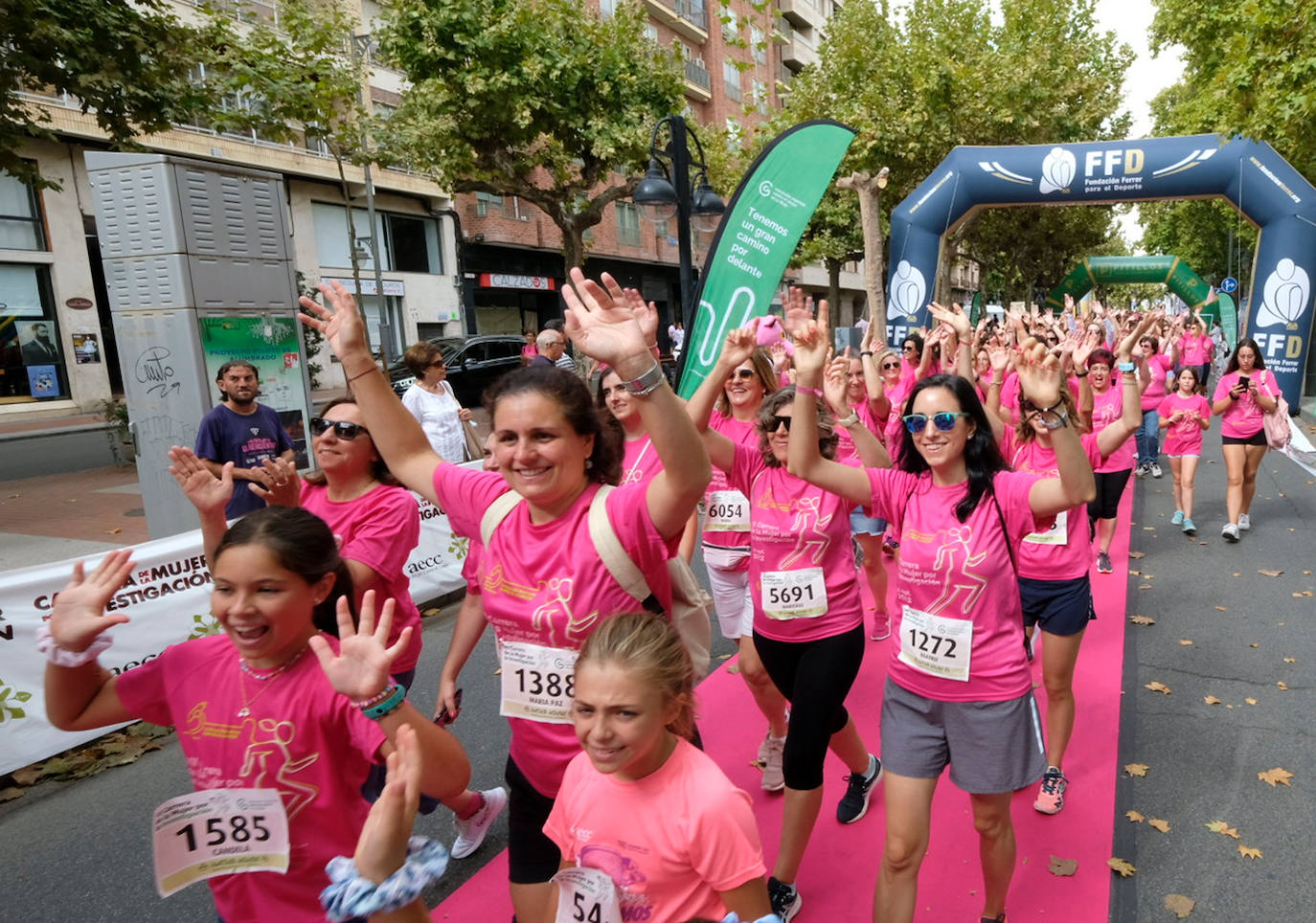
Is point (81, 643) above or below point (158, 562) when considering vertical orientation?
above

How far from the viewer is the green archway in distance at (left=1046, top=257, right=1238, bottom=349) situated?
Answer: 1102 inches

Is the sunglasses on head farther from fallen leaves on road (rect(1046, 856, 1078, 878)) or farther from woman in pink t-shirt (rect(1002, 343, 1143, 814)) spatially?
fallen leaves on road (rect(1046, 856, 1078, 878))

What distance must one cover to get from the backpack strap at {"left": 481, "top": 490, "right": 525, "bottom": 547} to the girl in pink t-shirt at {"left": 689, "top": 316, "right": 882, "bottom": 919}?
0.90 metres

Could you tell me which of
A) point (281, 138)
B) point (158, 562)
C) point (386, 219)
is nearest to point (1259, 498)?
point (158, 562)

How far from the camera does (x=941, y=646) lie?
2.60m

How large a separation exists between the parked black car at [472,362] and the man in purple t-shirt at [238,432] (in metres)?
13.6

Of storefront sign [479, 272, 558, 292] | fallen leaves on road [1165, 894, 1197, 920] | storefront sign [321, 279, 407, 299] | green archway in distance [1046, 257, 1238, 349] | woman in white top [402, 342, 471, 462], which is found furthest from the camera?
storefront sign [479, 272, 558, 292]

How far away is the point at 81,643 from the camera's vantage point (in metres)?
1.85

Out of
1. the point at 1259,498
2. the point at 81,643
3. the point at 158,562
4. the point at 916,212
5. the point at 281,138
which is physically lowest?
the point at 1259,498

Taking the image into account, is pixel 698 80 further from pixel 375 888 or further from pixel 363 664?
pixel 375 888

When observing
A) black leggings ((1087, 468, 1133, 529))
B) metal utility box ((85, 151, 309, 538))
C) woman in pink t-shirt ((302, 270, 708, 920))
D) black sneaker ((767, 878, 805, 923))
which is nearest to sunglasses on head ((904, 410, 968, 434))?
→ woman in pink t-shirt ((302, 270, 708, 920))

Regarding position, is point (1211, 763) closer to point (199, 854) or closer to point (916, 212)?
point (199, 854)

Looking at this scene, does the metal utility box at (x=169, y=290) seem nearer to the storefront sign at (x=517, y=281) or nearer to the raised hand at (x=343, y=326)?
the raised hand at (x=343, y=326)

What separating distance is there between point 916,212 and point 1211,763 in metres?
11.2
